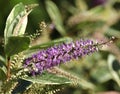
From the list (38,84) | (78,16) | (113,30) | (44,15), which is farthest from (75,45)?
(44,15)

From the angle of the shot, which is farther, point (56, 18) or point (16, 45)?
point (56, 18)

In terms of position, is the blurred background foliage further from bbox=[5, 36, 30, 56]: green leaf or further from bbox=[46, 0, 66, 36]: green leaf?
bbox=[5, 36, 30, 56]: green leaf

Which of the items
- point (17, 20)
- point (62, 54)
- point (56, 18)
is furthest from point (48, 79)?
point (56, 18)

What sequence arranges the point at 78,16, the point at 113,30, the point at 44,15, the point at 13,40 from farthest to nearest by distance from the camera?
the point at 44,15, the point at 113,30, the point at 78,16, the point at 13,40

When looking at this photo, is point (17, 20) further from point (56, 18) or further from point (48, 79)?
point (56, 18)

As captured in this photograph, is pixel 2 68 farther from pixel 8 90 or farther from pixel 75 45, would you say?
pixel 75 45

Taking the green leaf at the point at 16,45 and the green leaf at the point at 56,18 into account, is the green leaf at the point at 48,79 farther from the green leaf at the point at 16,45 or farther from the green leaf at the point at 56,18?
the green leaf at the point at 56,18
